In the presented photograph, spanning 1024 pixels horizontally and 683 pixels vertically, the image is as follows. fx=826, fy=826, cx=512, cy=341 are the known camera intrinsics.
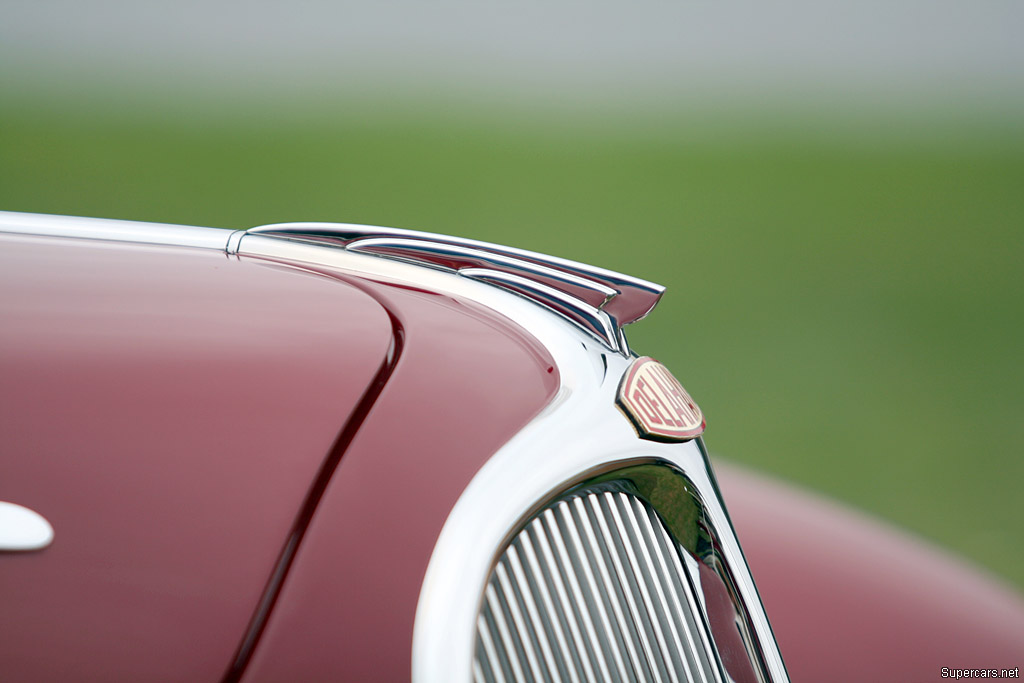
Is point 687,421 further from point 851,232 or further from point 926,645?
point 851,232

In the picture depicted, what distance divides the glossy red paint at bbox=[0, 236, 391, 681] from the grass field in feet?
12.3

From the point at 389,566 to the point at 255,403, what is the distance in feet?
0.77

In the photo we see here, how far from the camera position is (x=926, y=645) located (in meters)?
1.36

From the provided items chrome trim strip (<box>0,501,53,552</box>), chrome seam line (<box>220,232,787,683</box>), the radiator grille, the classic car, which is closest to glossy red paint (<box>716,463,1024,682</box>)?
the classic car

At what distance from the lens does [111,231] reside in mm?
1289

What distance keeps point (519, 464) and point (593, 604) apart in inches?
7.6

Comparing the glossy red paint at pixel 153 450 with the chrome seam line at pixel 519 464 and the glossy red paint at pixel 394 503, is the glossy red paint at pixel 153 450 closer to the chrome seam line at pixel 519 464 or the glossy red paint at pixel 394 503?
the glossy red paint at pixel 394 503

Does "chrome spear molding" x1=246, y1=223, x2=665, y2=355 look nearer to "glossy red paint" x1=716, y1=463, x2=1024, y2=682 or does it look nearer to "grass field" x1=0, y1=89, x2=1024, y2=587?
"glossy red paint" x1=716, y1=463, x2=1024, y2=682

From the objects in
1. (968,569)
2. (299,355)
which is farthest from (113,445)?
(968,569)

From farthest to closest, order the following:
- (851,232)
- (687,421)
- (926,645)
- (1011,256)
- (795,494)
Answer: (851,232) → (1011,256) → (795,494) → (926,645) → (687,421)

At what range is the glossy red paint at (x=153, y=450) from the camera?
2.53ft

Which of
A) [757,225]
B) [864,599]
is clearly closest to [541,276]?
[864,599]

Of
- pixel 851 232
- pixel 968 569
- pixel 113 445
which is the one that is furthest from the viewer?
pixel 851 232

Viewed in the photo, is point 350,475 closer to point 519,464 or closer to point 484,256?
point 519,464
